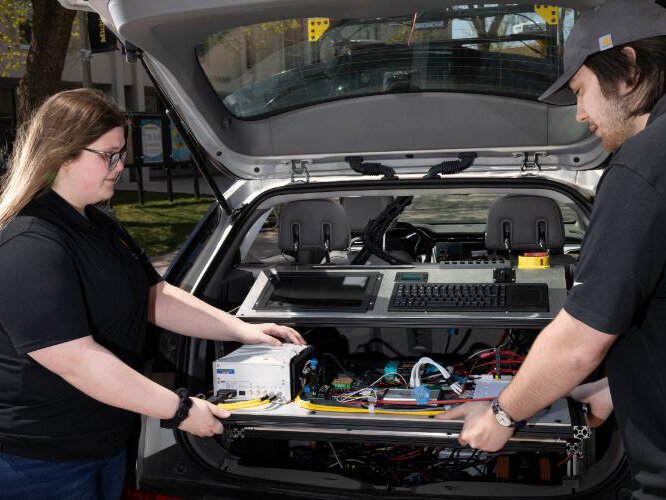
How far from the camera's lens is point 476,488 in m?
2.41

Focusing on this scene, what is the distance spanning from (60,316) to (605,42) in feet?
4.67

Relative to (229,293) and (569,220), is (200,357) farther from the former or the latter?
(569,220)

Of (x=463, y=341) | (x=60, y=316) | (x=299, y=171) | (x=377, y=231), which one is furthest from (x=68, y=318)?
(x=377, y=231)

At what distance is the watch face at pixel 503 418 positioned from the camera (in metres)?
1.94

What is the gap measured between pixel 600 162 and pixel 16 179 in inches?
89.7

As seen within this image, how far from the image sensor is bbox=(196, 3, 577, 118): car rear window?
281cm

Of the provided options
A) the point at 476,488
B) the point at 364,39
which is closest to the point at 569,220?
the point at 364,39

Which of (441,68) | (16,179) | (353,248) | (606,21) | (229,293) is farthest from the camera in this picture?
(353,248)

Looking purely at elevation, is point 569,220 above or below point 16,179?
below

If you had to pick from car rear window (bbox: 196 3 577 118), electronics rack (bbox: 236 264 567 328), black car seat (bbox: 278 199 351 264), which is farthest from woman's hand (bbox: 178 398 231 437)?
car rear window (bbox: 196 3 577 118)

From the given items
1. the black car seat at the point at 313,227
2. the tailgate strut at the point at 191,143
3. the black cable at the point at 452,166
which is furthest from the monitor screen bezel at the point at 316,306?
the black cable at the point at 452,166

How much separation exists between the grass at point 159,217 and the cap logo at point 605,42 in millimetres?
9359

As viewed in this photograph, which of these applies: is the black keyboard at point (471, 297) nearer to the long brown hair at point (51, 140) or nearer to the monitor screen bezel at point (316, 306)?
the monitor screen bezel at point (316, 306)

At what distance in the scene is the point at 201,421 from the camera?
7.35 ft
